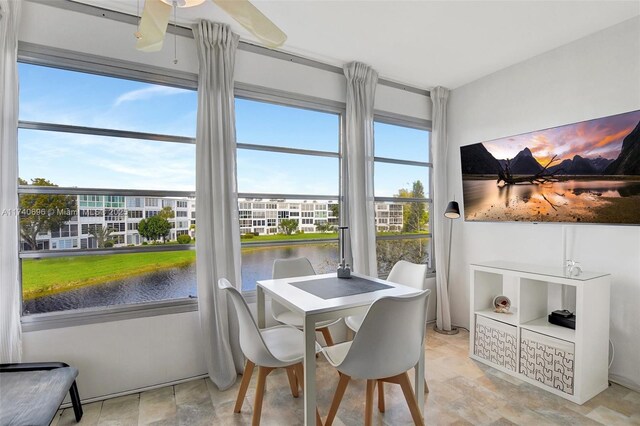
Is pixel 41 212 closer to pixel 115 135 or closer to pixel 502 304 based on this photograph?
pixel 115 135

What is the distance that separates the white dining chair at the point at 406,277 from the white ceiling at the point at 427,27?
1983 millimetres

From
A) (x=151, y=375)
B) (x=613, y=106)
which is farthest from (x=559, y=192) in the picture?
(x=151, y=375)

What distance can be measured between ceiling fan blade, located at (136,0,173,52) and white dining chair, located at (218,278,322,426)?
1.41 metres

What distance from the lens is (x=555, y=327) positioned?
2.65 metres

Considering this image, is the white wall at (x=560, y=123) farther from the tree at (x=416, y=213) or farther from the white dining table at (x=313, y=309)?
the white dining table at (x=313, y=309)

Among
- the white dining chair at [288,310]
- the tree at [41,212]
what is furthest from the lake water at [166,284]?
the tree at [41,212]

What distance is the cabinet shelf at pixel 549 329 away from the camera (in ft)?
8.09

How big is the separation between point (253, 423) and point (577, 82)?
3.68m

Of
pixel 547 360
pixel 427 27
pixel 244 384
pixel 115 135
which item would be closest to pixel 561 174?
pixel 547 360

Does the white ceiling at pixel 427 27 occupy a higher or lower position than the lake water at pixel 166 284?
higher

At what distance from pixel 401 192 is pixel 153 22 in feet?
10.0

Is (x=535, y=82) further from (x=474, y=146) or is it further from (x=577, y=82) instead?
(x=474, y=146)

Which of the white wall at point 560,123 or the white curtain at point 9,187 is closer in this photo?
the white curtain at point 9,187

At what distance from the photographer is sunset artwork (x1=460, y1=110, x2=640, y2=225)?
2514mm
